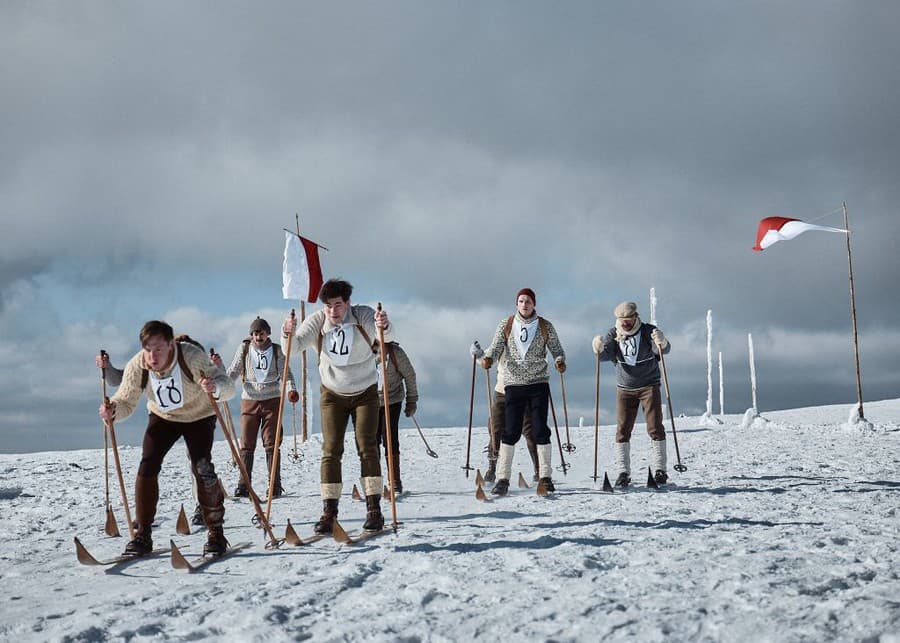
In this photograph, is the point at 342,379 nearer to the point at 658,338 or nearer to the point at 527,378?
the point at 527,378

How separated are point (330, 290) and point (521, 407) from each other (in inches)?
118

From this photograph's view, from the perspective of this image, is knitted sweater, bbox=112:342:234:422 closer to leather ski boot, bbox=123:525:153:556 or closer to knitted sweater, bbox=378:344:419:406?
leather ski boot, bbox=123:525:153:556

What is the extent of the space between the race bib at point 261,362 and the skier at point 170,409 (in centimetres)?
292

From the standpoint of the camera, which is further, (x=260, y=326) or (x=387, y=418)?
(x=260, y=326)

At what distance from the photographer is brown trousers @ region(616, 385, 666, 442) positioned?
27.9 ft

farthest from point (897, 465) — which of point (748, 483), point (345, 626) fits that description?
point (345, 626)

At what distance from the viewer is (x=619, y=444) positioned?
8602 mm

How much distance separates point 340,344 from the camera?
602cm

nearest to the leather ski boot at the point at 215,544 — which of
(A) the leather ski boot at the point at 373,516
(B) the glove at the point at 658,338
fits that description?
(A) the leather ski boot at the point at 373,516

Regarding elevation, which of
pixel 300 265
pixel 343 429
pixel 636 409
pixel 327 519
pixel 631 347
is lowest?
pixel 327 519

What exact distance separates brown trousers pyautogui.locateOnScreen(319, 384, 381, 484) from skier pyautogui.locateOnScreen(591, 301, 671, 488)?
3.64m

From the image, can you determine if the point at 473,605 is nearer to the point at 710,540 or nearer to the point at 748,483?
the point at 710,540

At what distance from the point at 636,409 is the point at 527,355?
1752 mm

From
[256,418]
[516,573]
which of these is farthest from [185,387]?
[256,418]
